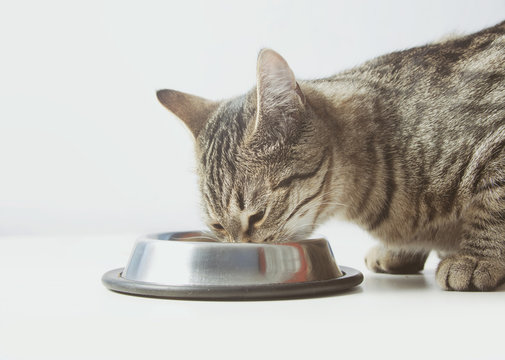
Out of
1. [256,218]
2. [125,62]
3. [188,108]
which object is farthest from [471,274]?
[125,62]

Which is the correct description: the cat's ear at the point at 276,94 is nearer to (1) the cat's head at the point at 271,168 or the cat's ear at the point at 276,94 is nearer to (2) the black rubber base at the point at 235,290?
(1) the cat's head at the point at 271,168

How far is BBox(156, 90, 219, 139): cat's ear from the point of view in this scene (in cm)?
183

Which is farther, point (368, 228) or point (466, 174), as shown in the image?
point (368, 228)

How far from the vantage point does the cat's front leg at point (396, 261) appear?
6.34ft

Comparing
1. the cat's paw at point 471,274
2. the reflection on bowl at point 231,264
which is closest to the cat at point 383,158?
the cat's paw at point 471,274

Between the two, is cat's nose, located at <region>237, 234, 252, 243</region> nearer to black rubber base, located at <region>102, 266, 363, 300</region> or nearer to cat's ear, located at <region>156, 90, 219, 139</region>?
black rubber base, located at <region>102, 266, 363, 300</region>

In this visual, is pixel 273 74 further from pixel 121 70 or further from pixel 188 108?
pixel 121 70

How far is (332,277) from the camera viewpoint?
1.48 metres

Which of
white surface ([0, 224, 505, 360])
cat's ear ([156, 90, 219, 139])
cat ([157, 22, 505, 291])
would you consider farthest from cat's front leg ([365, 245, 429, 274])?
cat's ear ([156, 90, 219, 139])

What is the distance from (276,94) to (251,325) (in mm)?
631

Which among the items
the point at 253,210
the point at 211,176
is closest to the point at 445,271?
the point at 253,210

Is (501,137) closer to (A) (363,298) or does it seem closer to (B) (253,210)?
(A) (363,298)

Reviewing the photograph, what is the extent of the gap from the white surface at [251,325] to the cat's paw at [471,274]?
0.04 m

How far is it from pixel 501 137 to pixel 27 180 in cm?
232
